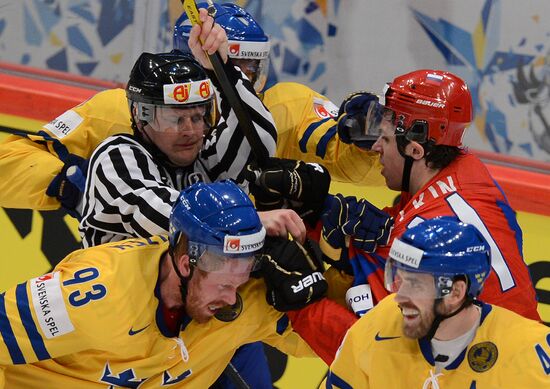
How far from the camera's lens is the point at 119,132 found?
3586mm

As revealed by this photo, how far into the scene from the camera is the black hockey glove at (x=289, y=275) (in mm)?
2855

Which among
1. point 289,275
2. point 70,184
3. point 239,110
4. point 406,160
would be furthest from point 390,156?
point 70,184

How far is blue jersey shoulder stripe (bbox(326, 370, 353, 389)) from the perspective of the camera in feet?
9.25

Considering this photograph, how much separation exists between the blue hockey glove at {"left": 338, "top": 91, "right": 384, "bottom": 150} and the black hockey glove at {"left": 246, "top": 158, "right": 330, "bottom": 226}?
355mm

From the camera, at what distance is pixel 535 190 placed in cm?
393

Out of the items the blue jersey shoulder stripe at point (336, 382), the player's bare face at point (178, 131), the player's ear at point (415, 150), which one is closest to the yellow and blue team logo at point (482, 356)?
the blue jersey shoulder stripe at point (336, 382)

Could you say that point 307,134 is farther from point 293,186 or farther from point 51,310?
point 51,310

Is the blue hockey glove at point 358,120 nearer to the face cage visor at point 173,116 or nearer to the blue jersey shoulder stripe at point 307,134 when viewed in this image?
the blue jersey shoulder stripe at point 307,134

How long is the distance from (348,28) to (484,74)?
523 mm

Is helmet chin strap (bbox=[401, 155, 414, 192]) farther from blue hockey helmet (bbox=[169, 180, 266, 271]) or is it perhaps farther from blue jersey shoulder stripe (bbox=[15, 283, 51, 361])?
blue jersey shoulder stripe (bbox=[15, 283, 51, 361])

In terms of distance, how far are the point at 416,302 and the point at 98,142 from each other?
4.49ft

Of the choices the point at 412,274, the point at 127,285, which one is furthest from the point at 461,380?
the point at 127,285

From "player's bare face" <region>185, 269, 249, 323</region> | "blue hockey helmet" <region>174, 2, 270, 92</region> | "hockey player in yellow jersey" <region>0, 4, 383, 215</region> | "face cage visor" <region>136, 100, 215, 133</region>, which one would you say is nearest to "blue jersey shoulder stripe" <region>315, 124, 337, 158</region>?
"hockey player in yellow jersey" <region>0, 4, 383, 215</region>

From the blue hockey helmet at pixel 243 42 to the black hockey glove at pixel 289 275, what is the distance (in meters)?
0.85
